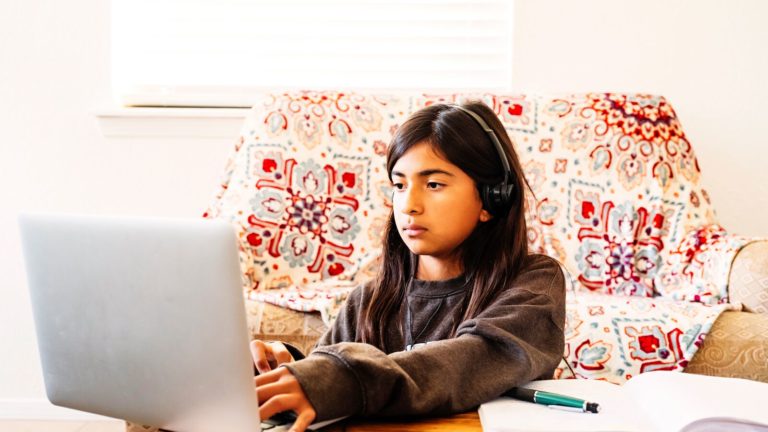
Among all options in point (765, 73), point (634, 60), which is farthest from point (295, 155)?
point (765, 73)

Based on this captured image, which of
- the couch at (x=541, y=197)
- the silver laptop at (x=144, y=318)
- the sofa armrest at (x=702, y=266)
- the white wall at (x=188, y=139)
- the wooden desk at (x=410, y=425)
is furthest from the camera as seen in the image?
the white wall at (x=188, y=139)

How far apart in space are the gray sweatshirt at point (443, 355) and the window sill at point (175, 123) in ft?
5.52

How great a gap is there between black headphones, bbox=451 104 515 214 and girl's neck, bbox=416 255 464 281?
96mm

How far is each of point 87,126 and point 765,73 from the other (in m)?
2.21

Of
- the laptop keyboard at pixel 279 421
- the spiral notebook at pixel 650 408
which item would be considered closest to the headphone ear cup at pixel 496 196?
the spiral notebook at pixel 650 408

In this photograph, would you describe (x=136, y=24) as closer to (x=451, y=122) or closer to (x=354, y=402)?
(x=451, y=122)

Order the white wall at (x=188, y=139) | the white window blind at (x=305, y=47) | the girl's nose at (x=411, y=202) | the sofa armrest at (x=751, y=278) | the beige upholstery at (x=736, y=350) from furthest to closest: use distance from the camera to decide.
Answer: the white window blind at (x=305, y=47) → the white wall at (x=188, y=139) → the sofa armrest at (x=751, y=278) → the beige upholstery at (x=736, y=350) → the girl's nose at (x=411, y=202)

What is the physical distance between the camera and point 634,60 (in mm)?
2715

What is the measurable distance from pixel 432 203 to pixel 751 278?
47.4 inches

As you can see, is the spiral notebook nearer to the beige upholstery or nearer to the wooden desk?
the wooden desk

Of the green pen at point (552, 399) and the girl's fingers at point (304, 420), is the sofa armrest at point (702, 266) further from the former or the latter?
the girl's fingers at point (304, 420)

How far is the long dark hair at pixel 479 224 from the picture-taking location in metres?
1.13

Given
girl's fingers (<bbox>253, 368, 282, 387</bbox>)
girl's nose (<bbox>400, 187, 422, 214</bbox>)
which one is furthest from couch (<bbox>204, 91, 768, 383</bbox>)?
girl's fingers (<bbox>253, 368, 282, 387</bbox>)

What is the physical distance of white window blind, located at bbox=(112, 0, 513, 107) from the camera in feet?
9.27
